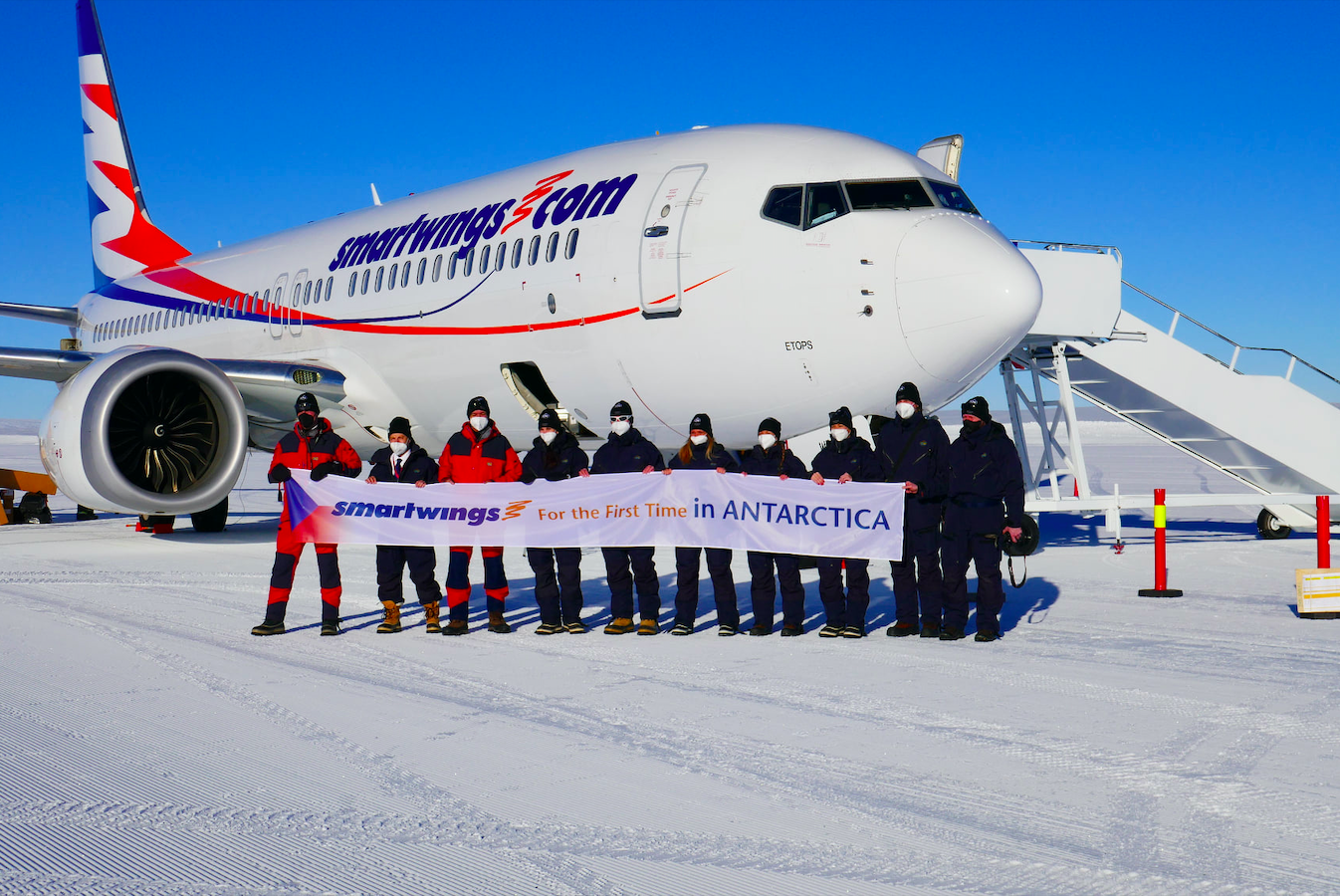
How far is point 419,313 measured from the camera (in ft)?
36.2

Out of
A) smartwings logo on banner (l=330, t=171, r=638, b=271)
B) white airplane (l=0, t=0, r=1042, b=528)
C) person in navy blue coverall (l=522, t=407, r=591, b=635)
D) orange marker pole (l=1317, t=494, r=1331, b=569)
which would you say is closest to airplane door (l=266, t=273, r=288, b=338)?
white airplane (l=0, t=0, r=1042, b=528)

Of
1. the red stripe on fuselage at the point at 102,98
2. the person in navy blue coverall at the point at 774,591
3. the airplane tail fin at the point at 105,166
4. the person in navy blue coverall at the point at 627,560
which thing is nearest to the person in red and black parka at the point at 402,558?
the person in navy blue coverall at the point at 627,560

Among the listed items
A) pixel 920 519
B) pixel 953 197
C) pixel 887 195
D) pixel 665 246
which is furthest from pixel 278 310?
pixel 920 519

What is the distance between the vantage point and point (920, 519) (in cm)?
684

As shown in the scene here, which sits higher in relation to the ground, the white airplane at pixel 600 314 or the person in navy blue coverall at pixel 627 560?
the white airplane at pixel 600 314

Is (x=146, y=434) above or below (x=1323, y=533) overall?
above

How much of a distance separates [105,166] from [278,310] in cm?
902

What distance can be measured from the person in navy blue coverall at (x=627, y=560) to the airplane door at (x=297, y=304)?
6744 mm

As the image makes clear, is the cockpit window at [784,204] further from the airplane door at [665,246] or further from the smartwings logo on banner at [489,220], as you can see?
the smartwings logo on banner at [489,220]

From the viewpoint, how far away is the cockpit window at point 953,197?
8.37 metres

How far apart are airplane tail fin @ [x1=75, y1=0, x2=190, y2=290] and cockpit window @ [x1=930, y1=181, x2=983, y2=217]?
15.1 metres

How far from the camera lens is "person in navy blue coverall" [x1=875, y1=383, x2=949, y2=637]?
684cm

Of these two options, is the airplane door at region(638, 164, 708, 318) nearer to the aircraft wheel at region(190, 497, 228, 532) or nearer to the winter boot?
the winter boot

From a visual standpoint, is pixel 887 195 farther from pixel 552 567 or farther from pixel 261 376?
pixel 261 376
